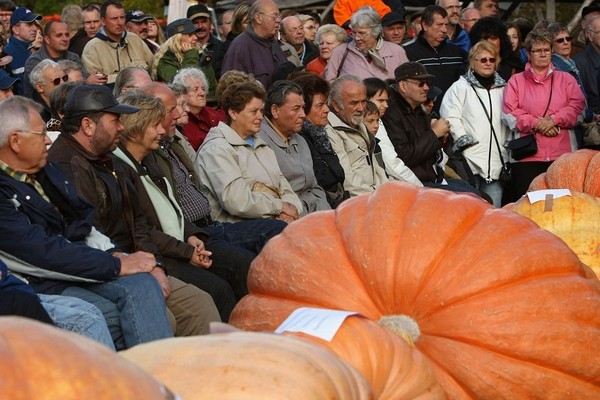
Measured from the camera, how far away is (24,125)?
5.17 meters

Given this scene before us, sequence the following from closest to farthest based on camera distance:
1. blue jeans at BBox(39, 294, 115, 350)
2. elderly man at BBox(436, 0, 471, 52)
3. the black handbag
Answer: blue jeans at BBox(39, 294, 115, 350) → the black handbag → elderly man at BBox(436, 0, 471, 52)

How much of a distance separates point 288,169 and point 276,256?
3.53 meters

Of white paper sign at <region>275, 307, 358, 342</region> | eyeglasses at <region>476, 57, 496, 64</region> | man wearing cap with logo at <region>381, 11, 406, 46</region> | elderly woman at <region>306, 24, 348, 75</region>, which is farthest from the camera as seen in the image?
man wearing cap with logo at <region>381, 11, 406, 46</region>

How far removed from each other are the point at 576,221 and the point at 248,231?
208 cm

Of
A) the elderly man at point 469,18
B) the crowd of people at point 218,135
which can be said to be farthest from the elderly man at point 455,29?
the elderly man at point 469,18

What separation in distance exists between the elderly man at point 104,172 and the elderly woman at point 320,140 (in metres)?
2.46

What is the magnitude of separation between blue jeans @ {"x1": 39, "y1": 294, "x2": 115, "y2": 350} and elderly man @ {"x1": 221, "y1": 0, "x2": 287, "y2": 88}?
537cm

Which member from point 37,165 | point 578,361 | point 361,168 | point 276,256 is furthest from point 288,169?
point 578,361

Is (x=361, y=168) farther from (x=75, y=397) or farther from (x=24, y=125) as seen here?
(x=75, y=397)

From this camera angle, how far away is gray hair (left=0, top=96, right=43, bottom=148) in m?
5.15

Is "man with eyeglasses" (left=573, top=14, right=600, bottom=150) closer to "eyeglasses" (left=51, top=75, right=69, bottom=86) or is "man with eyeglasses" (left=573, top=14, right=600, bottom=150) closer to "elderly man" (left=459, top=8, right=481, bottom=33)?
"elderly man" (left=459, top=8, right=481, bottom=33)

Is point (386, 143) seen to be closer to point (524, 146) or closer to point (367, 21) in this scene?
point (524, 146)

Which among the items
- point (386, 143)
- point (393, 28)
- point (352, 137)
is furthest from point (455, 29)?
point (352, 137)

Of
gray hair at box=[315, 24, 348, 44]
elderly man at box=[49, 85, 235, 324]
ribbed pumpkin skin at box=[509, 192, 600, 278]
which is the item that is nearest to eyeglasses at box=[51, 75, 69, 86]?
elderly man at box=[49, 85, 235, 324]
